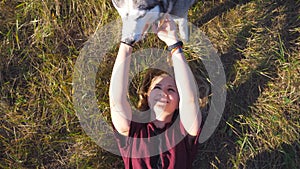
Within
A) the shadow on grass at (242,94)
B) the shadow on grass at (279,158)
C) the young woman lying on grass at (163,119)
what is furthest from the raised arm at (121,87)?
the shadow on grass at (279,158)

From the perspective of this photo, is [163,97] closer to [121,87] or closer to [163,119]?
[163,119]

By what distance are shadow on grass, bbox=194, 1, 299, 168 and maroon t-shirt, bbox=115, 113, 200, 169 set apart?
25 cm

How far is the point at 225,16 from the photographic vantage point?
265cm

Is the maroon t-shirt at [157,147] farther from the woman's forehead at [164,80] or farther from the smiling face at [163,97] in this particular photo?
the woman's forehead at [164,80]

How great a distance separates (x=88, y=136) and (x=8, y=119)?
492 mm

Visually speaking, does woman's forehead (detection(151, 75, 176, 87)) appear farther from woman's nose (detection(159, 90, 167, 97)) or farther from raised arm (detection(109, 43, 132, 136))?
raised arm (detection(109, 43, 132, 136))

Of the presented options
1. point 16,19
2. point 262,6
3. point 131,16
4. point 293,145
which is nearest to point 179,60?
point 131,16

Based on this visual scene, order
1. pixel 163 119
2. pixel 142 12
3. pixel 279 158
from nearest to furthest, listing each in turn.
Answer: pixel 142 12 → pixel 163 119 → pixel 279 158

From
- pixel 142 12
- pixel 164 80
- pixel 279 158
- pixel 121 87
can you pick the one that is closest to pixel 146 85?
pixel 164 80

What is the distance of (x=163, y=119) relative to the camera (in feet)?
7.97

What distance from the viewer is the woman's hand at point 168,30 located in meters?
2.28

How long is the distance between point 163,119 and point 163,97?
129 millimetres

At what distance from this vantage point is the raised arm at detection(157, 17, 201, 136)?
235 cm

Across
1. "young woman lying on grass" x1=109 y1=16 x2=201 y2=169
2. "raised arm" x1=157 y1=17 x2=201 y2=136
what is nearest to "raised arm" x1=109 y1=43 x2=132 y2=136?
"young woman lying on grass" x1=109 y1=16 x2=201 y2=169
